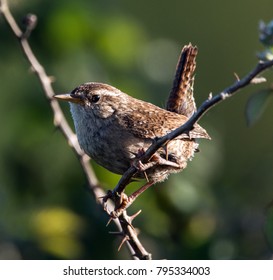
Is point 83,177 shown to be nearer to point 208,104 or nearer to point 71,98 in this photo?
point 71,98

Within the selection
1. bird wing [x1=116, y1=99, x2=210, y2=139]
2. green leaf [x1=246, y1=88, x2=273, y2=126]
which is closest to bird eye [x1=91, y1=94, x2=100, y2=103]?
bird wing [x1=116, y1=99, x2=210, y2=139]

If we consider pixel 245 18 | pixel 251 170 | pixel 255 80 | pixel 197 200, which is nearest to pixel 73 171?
pixel 197 200

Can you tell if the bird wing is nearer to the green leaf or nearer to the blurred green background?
the blurred green background

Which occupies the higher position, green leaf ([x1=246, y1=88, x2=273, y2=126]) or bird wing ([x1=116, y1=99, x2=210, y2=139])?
green leaf ([x1=246, y1=88, x2=273, y2=126])

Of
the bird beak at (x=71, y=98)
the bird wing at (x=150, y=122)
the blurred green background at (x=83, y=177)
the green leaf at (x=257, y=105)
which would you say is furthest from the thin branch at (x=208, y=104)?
the blurred green background at (x=83, y=177)

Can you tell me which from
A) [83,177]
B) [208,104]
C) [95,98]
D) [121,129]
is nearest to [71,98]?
[95,98]

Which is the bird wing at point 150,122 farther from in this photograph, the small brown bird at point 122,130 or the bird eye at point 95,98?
the bird eye at point 95,98

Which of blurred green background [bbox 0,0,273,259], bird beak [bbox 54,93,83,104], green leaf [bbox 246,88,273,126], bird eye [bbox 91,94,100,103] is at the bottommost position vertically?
blurred green background [bbox 0,0,273,259]
